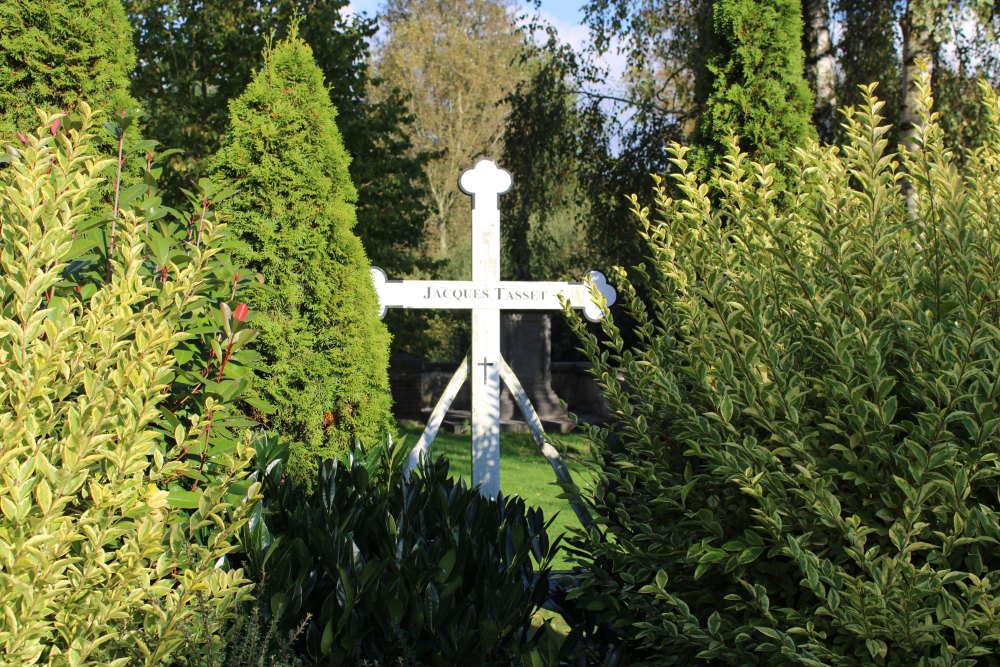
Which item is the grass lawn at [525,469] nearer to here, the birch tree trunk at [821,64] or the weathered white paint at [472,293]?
the weathered white paint at [472,293]

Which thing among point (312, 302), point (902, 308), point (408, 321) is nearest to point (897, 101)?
point (408, 321)

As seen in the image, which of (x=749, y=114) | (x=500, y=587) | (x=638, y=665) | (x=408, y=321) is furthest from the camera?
(x=408, y=321)

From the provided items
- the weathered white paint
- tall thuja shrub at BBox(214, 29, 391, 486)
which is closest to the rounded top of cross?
the weathered white paint

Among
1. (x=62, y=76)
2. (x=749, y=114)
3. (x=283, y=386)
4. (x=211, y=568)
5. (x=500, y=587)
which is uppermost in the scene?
(x=62, y=76)

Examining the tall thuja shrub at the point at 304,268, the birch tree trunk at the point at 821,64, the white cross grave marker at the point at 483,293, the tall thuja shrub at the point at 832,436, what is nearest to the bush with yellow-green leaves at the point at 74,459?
the tall thuja shrub at the point at 832,436

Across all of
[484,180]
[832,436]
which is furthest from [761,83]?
[832,436]

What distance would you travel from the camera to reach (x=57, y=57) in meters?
7.53

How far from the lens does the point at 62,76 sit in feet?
24.7

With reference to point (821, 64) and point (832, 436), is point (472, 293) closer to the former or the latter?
point (832, 436)

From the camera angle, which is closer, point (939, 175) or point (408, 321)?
point (939, 175)

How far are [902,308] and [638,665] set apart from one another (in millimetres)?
1450

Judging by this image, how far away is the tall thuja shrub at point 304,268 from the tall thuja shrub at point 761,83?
3.01 metres

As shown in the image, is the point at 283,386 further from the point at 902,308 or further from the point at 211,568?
the point at 902,308

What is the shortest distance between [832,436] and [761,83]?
447 cm
